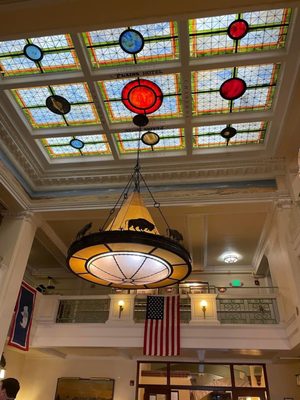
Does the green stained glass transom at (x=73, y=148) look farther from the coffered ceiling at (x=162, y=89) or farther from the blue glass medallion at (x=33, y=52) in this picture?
the blue glass medallion at (x=33, y=52)

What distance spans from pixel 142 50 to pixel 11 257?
17.1 ft

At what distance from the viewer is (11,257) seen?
7.31 m

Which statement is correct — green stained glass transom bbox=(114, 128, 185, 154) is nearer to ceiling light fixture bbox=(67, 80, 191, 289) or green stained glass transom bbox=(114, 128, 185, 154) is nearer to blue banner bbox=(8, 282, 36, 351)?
ceiling light fixture bbox=(67, 80, 191, 289)

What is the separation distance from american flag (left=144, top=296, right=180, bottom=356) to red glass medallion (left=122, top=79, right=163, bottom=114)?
448 cm

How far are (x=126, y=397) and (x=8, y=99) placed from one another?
26.9 ft

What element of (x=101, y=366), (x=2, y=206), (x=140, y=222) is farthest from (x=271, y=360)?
(x=2, y=206)

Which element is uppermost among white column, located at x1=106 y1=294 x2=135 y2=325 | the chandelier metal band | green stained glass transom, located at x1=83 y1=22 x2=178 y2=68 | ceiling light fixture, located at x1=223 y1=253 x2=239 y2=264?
green stained glass transom, located at x1=83 y1=22 x2=178 y2=68

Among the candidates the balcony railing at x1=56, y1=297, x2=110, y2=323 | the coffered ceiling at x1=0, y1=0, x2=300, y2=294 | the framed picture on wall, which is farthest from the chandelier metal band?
the framed picture on wall

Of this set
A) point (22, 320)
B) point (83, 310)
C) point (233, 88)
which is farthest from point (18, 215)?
point (233, 88)

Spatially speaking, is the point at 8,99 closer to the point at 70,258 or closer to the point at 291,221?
the point at 70,258

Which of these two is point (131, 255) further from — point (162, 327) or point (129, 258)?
point (162, 327)

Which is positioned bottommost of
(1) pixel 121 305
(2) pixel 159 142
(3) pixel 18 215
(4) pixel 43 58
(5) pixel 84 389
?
(5) pixel 84 389

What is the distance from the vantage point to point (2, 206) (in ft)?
26.3

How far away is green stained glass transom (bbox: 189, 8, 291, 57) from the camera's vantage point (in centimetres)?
504
